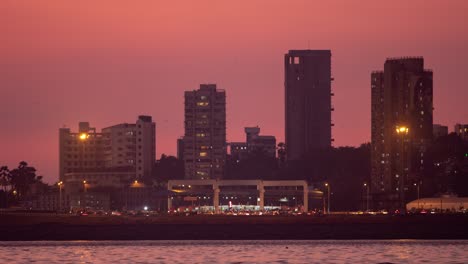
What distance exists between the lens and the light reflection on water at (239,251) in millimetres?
104938

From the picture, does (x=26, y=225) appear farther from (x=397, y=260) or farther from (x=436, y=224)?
(x=397, y=260)

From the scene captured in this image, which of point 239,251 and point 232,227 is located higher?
point 232,227

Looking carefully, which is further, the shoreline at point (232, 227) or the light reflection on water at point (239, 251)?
the shoreline at point (232, 227)

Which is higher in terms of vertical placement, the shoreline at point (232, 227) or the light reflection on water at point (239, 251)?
the shoreline at point (232, 227)

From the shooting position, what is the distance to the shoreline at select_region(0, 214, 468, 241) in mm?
141250

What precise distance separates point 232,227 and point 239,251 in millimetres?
37640

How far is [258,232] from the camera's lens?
14612cm

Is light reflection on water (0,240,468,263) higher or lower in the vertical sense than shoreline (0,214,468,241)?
lower

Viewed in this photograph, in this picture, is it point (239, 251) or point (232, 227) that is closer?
point (239, 251)

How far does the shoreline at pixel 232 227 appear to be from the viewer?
5561 inches

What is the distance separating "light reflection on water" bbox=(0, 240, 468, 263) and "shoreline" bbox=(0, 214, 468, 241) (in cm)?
776

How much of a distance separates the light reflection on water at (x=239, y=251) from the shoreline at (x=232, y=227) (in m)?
7.76

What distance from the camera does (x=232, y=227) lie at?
153625mm

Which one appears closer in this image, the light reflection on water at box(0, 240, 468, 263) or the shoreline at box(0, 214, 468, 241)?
the light reflection on water at box(0, 240, 468, 263)
